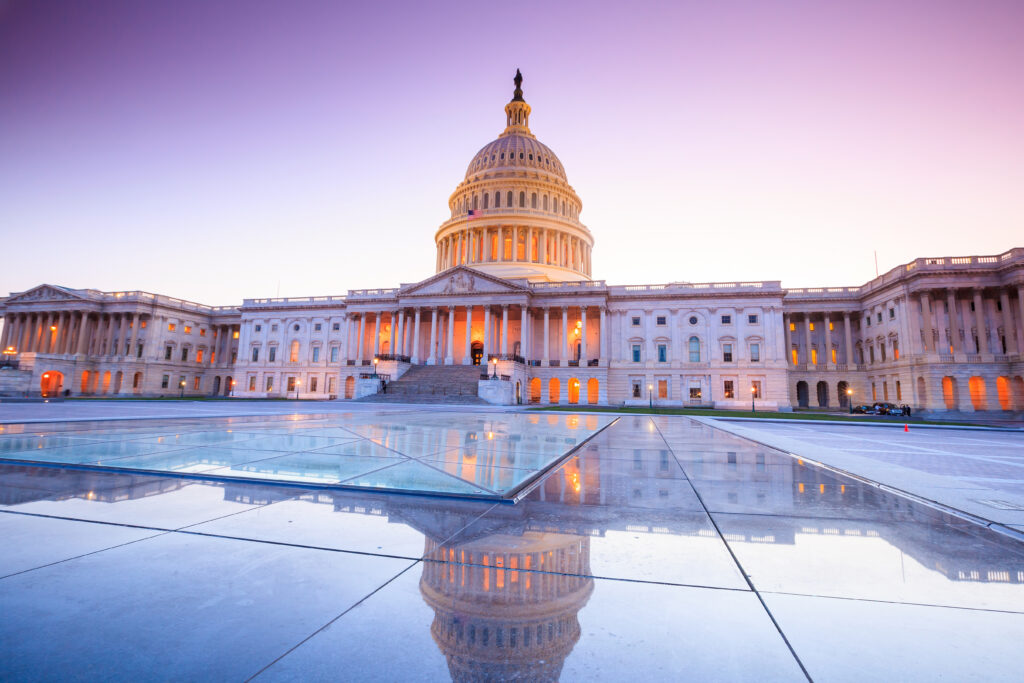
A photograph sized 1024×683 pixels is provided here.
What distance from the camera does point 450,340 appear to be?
2638 inches

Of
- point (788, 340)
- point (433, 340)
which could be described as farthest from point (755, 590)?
point (788, 340)

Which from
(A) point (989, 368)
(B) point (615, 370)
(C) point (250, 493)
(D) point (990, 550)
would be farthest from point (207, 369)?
(A) point (989, 368)

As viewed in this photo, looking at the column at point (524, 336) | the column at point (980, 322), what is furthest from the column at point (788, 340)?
the column at point (524, 336)

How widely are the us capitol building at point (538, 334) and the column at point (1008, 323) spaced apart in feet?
0.68

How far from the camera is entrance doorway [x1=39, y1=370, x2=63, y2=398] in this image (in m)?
69.4

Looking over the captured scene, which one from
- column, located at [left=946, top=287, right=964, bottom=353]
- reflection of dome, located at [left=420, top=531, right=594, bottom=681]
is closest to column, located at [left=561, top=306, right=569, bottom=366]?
column, located at [left=946, top=287, right=964, bottom=353]

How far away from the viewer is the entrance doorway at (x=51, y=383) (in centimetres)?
6938

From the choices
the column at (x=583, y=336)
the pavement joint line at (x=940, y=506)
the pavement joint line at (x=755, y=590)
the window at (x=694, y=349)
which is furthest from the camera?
the window at (x=694, y=349)

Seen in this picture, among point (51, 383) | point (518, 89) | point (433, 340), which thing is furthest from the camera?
point (518, 89)

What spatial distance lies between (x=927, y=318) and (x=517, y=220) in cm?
5482

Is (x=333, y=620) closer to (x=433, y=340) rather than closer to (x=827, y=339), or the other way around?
(x=433, y=340)

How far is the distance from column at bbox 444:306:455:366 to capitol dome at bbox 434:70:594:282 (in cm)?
1330

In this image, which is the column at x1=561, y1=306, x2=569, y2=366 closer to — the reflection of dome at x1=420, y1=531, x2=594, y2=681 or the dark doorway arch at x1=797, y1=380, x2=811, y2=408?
the dark doorway arch at x1=797, y1=380, x2=811, y2=408

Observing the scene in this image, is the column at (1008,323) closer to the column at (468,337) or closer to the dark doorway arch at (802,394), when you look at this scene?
the dark doorway arch at (802,394)
